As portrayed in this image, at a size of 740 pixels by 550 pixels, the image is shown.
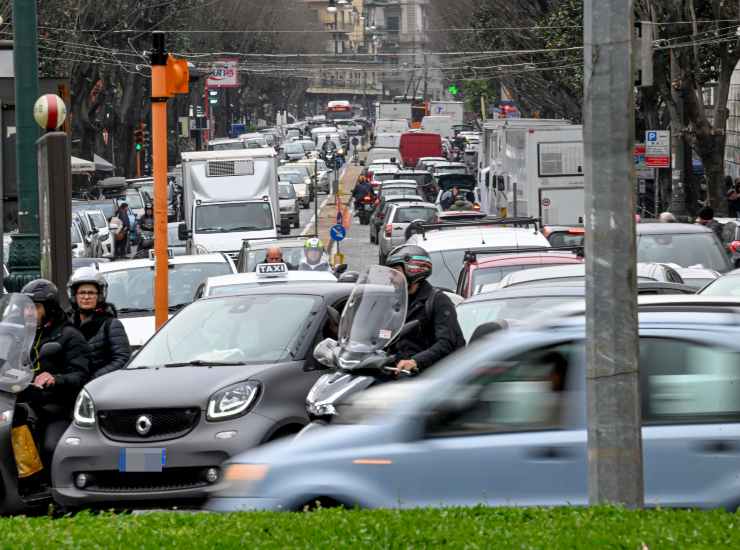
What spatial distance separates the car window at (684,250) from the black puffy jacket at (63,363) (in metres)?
10.7

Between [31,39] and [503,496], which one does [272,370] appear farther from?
[31,39]

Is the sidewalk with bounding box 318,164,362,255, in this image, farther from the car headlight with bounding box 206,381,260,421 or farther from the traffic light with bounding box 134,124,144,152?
the car headlight with bounding box 206,381,260,421

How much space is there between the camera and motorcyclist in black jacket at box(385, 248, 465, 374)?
1018cm

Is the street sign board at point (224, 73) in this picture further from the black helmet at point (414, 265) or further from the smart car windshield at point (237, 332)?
the black helmet at point (414, 265)

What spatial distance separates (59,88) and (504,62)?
56.7 metres

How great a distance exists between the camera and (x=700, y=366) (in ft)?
25.6

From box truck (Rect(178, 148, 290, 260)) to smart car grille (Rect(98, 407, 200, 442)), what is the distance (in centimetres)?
2293

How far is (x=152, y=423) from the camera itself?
982cm

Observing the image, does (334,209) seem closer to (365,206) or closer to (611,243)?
(365,206)

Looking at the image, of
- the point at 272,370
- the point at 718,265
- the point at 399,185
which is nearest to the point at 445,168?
the point at 399,185

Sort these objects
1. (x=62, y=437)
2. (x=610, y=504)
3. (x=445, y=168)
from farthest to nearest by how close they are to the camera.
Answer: (x=445, y=168) < (x=62, y=437) < (x=610, y=504)

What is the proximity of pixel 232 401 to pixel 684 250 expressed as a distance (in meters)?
11.5

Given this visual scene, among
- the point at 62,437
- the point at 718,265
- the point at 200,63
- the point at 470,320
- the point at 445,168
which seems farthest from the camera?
the point at 200,63

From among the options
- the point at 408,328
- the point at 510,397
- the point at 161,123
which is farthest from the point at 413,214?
the point at 510,397
